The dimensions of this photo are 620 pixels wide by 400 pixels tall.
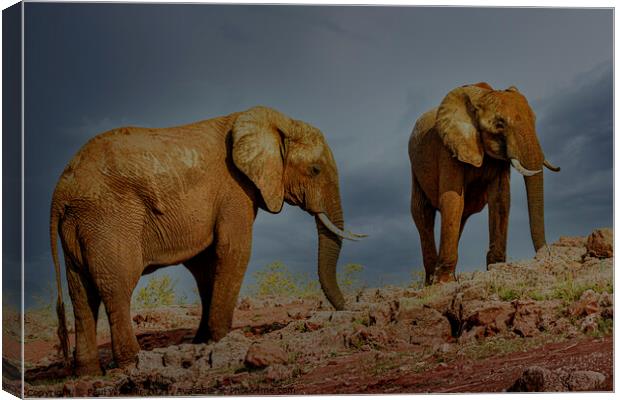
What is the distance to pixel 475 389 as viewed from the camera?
1260 cm

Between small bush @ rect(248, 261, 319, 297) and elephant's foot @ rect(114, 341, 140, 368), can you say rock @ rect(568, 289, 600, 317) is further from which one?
elephant's foot @ rect(114, 341, 140, 368)

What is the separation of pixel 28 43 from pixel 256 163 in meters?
2.30

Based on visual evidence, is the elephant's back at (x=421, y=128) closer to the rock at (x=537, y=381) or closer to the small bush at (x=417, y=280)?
the small bush at (x=417, y=280)

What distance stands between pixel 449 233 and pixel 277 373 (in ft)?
8.13

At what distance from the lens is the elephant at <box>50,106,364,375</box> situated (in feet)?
40.1

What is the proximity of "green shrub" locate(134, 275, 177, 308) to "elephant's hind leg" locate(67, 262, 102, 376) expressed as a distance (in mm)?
601

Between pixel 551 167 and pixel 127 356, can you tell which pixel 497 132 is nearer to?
pixel 551 167

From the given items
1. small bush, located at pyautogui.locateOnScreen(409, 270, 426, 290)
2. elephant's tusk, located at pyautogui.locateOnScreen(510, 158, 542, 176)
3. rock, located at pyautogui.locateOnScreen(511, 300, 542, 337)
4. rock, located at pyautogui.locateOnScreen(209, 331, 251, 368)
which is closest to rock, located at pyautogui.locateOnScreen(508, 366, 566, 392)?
rock, located at pyautogui.locateOnScreen(511, 300, 542, 337)

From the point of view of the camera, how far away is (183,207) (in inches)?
492

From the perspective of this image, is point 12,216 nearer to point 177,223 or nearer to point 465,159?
point 177,223

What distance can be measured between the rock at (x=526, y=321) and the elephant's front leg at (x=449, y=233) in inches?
41.0

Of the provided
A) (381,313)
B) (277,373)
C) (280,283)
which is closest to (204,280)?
(280,283)

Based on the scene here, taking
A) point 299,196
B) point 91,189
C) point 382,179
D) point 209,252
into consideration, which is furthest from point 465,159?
point 91,189

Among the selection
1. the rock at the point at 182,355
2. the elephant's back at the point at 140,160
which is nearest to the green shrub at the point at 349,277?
the rock at the point at 182,355
